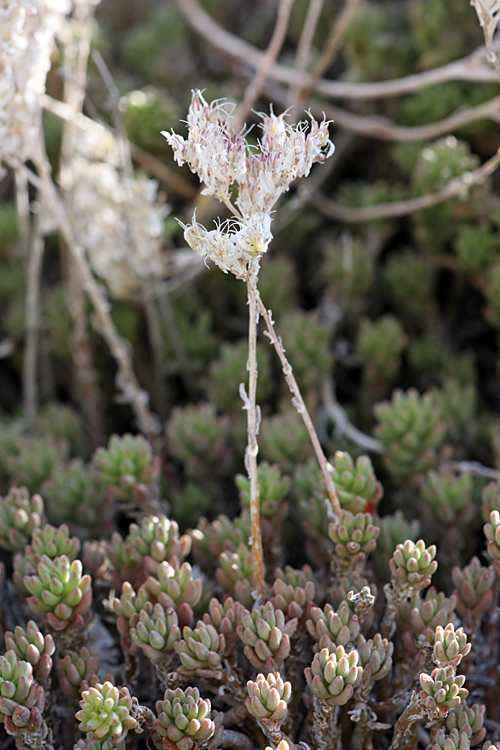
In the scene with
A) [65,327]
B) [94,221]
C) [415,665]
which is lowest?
[415,665]

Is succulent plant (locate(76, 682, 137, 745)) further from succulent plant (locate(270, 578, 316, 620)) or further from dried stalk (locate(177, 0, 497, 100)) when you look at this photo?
dried stalk (locate(177, 0, 497, 100))

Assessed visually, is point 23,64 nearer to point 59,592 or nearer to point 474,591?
point 59,592

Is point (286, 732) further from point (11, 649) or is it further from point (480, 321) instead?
point (480, 321)

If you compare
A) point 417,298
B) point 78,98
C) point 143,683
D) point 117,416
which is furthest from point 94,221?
point 143,683

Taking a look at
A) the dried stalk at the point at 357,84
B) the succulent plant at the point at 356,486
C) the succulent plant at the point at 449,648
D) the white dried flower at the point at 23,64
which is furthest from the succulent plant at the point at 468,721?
the dried stalk at the point at 357,84

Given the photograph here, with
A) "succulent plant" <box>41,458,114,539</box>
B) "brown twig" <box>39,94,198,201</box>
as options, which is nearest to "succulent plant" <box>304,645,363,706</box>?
"succulent plant" <box>41,458,114,539</box>

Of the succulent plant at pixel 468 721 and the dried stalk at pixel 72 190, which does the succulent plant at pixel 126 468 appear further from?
the succulent plant at pixel 468 721

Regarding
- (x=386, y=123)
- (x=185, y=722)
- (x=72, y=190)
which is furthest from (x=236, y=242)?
(x=386, y=123)
